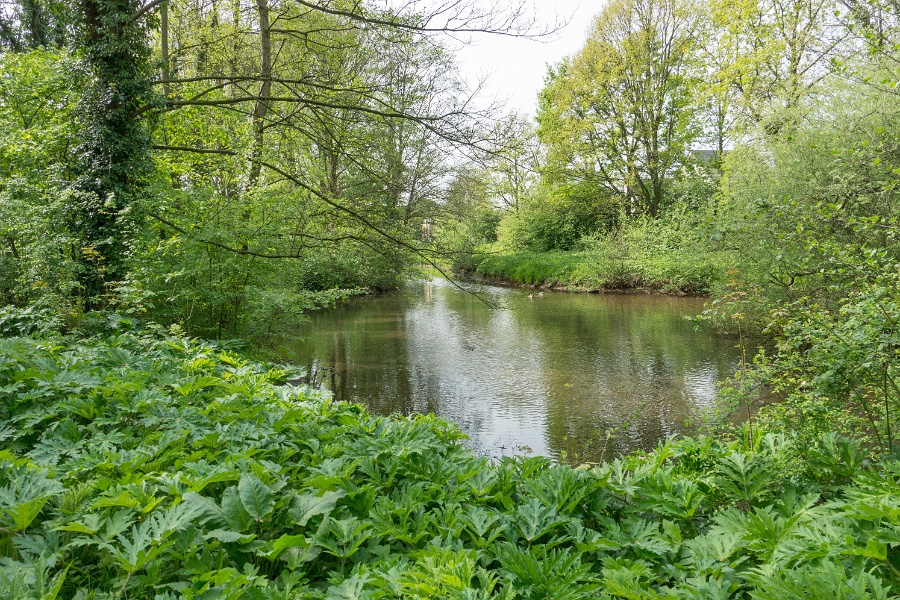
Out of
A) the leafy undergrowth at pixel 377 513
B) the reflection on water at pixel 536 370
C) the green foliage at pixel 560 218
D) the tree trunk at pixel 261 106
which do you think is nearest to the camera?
the leafy undergrowth at pixel 377 513

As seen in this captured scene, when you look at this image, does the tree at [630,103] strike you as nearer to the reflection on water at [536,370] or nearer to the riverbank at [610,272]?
the riverbank at [610,272]

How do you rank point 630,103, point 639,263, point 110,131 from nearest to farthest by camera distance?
point 110,131, point 639,263, point 630,103

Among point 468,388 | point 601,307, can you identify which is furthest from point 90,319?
point 601,307

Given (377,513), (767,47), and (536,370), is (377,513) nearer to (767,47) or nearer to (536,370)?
(536,370)

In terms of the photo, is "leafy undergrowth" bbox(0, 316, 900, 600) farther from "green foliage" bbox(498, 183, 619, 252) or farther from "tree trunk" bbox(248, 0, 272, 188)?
"green foliage" bbox(498, 183, 619, 252)

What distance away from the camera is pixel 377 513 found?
7.14 ft

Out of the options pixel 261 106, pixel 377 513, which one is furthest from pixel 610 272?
pixel 377 513

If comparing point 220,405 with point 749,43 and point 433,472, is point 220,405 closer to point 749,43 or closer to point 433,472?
point 433,472

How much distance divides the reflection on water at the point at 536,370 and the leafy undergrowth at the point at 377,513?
366 centimetres

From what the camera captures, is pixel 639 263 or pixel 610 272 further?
pixel 610 272

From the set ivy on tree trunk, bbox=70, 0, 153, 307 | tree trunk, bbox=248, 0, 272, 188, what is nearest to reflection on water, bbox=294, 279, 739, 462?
tree trunk, bbox=248, 0, 272, 188

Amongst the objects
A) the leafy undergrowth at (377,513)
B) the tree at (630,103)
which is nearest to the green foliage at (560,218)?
the tree at (630,103)

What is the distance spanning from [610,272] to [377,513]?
21377mm

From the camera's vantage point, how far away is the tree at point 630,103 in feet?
82.9
